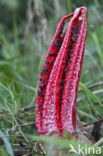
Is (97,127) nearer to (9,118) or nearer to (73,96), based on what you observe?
(73,96)

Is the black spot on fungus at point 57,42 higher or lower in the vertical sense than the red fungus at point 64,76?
higher

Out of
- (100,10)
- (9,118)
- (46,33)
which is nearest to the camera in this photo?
(9,118)

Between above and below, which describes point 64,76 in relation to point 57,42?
below

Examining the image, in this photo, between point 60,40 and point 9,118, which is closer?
point 60,40

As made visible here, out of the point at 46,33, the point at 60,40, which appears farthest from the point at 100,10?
the point at 60,40

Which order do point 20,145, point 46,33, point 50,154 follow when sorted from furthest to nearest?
point 46,33, point 20,145, point 50,154

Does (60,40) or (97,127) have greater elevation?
(60,40)


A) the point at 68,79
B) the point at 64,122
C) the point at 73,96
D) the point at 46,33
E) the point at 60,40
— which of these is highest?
the point at 46,33

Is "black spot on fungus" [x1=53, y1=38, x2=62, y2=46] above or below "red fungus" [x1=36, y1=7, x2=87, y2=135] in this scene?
above
